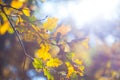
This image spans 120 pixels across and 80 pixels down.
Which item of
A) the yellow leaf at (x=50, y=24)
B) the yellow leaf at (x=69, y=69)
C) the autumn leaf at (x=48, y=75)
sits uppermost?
the yellow leaf at (x=50, y=24)

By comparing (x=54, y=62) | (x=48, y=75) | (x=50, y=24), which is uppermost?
(x=50, y=24)

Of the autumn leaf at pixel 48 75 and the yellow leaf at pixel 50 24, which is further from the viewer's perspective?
the yellow leaf at pixel 50 24

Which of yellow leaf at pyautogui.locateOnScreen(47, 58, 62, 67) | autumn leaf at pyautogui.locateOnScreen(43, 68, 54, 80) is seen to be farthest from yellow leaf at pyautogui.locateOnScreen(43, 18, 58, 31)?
autumn leaf at pyautogui.locateOnScreen(43, 68, 54, 80)

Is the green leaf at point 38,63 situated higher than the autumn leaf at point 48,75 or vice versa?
the green leaf at point 38,63

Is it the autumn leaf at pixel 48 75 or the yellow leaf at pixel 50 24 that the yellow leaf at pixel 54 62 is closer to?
the autumn leaf at pixel 48 75

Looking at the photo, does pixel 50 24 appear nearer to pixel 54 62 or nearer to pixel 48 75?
pixel 54 62

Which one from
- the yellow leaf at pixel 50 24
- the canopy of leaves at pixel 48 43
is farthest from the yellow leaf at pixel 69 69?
the yellow leaf at pixel 50 24

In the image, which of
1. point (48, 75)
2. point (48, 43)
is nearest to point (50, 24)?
point (48, 43)

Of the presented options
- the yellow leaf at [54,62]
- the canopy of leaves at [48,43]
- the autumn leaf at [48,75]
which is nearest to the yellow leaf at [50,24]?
the canopy of leaves at [48,43]

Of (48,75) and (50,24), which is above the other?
(50,24)
